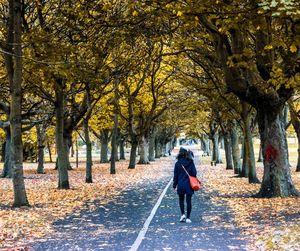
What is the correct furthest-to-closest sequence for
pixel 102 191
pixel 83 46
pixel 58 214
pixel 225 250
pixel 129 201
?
1. pixel 102 191
2. pixel 83 46
3. pixel 129 201
4. pixel 58 214
5. pixel 225 250

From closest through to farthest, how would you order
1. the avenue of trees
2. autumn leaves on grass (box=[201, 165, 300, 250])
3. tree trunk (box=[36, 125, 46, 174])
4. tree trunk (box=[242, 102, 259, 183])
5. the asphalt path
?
autumn leaves on grass (box=[201, 165, 300, 250]), the asphalt path, the avenue of trees, tree trunk (box=[242, 102, 259, 183]), tree trunk (box=[36, 125, 46, 174])

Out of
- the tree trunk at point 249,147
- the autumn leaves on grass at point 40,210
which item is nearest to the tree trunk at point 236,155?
the tree trunk at point 249,147

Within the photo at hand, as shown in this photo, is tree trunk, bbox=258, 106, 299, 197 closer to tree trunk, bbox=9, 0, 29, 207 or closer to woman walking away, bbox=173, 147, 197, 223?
woman walking away, bbox=173, 147, 197, 223

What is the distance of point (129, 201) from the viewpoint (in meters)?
16.2

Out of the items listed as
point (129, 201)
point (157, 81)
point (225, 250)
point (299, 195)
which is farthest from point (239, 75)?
point (157, 81)

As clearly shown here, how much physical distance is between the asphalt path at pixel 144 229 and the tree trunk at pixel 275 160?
87.0 inches

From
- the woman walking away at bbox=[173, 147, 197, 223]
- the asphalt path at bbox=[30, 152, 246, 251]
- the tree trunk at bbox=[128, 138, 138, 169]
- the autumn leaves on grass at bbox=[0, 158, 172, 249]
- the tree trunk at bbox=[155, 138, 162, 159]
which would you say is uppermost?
the tree trunk at bbox=[155, 138, 162, 159]

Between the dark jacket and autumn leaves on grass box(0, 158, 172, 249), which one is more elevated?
the dark jacket

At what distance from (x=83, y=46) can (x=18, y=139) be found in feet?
18.4

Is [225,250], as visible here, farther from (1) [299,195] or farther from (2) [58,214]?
(1) [299,195]

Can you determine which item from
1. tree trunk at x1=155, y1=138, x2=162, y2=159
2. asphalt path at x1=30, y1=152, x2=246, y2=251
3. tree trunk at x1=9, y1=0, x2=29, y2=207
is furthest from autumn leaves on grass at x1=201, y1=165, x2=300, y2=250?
tree trunk at x1=155, y1=138, x2=162, y2=159

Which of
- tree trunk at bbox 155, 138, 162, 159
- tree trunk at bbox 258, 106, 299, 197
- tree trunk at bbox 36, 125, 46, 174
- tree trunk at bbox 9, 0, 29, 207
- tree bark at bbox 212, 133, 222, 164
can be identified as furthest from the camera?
tree trunk at bbox 155, 138, 162, 159

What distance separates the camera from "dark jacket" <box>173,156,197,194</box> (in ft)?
38.7

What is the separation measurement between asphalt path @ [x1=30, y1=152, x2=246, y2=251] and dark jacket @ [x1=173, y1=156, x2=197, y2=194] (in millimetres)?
786
